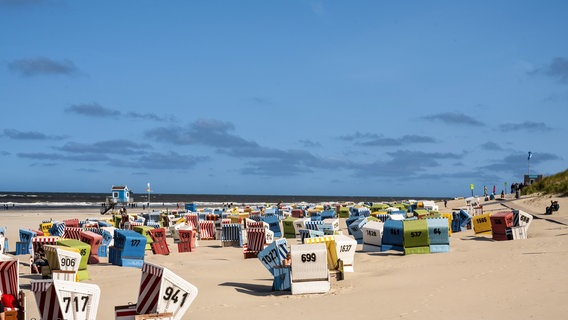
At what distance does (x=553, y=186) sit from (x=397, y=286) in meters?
45.5

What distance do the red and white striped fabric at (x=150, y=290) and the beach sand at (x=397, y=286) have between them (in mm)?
3066

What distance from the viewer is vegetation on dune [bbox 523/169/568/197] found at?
174 ft

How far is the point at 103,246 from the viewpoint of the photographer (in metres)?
26.8

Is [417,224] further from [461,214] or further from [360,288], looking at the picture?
[461,214]

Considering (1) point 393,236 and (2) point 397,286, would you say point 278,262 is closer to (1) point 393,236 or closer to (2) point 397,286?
(2) point 397,286

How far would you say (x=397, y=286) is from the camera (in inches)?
644

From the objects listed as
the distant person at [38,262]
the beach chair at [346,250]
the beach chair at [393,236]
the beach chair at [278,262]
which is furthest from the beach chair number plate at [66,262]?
the beach chair at [393,236]

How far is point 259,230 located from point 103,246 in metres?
6.91

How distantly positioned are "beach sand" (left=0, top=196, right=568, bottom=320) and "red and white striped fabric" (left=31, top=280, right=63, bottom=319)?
3.50m

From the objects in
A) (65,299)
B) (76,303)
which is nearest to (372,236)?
(76,303)

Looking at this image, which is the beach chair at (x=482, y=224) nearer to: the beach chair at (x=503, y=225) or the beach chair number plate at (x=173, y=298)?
the beach chair at (x=503, y=225)

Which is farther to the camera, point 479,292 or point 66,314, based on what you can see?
point 479,292

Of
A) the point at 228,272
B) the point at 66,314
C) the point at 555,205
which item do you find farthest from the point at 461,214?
the point at 66,314

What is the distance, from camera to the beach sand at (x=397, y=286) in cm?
1303
